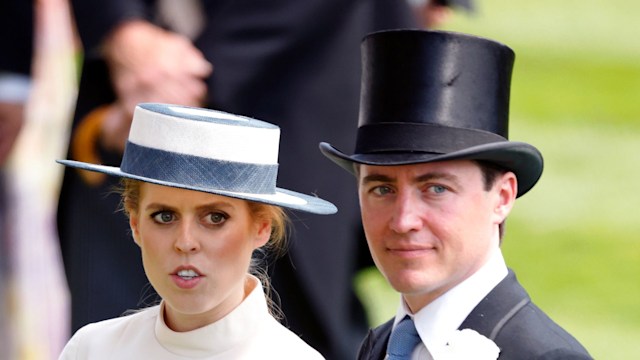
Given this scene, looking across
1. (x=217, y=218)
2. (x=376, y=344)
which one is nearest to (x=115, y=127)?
(x=376, y=344)

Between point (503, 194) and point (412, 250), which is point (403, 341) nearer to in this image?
point (412, 250)

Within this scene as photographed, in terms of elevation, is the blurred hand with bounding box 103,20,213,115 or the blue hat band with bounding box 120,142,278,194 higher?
the blurred hand with bounding box 103,20,213,115

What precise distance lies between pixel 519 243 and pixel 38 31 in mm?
5743

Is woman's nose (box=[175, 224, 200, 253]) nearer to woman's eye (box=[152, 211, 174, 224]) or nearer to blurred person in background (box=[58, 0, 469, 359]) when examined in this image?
woman's eye (box=[152, 211, 174, 224])

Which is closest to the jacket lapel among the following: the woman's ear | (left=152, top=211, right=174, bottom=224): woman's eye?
the woman's ear

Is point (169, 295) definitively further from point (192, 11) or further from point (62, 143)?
point (62, 143)

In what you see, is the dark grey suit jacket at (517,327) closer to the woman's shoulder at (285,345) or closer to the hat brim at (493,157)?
the hat brim at (493,157)

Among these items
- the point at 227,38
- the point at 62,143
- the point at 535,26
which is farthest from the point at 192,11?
the point at 535,26

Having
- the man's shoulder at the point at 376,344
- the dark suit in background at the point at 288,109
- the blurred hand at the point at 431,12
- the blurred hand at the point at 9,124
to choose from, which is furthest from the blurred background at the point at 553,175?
the man's shoulder at the point at 376,344

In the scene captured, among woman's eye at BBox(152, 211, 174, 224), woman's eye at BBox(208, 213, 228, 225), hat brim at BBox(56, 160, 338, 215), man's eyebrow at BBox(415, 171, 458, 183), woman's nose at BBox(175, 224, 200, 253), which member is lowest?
woman's nose at BBox(175, 224, 200, 253)

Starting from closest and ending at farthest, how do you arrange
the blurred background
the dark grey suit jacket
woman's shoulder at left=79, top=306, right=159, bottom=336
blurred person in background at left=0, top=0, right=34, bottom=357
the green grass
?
the dark grey suit jacket → woman's shoulder at left=79, top=306, right=159, bottom=336 → blurred person in background at left=0, top=0, right=34, bottom=357 → the blurred background → the green grass

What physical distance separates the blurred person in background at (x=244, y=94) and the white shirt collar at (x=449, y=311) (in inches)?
81.6

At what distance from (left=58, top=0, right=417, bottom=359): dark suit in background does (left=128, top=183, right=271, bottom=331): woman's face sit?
2.09 metres

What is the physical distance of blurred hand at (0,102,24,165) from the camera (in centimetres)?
737
